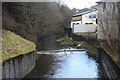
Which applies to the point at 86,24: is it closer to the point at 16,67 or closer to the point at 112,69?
Result: the point at 112,69

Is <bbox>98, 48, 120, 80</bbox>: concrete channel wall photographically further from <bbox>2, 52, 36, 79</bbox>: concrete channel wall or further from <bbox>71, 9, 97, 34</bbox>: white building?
<bbox>71, 9, 97, 34</bbox>: white building

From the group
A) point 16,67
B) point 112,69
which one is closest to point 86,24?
point 112,69

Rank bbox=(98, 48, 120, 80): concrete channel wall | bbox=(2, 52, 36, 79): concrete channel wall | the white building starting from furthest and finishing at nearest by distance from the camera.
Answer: the white building
bbox=(2, 52, 36, 79): concrete channel wall
bbox=(98, 48, 120, 80): concrete channel wall

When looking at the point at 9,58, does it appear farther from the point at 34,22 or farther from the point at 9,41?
the point at 34,22

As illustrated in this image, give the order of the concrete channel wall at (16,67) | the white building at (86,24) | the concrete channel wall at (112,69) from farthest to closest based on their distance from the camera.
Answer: the white building at (86,24) → the concrete channel wall at (16,67) → the concrete channel wall at (112,69)

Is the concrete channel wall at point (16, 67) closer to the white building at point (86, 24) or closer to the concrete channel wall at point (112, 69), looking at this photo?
the concrete channel wall at point (112, 69)

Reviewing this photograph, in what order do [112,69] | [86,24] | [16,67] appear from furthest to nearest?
[86,24], [16,67], [112,69]

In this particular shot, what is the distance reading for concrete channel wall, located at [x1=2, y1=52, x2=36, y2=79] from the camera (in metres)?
8.29

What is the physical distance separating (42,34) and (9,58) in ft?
90.3

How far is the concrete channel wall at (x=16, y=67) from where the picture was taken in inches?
326

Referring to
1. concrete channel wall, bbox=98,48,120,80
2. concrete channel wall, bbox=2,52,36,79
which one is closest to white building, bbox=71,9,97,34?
concrete channel wall, bbox=98,48,120,80

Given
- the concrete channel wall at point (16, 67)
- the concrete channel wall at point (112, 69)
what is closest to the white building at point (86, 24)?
the concrete channel wall at point (112, 69)

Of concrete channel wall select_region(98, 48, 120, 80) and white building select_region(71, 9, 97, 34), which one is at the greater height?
white building select_region(71, 9, 97, 34)

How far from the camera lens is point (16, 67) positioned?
9688mm
